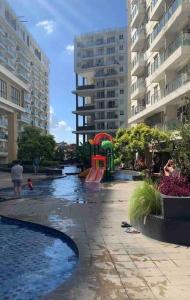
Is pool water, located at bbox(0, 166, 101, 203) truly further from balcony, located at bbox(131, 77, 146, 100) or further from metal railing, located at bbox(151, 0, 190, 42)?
balcony, located at bbox(131, 77, 146, 100)

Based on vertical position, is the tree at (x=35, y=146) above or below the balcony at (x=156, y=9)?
below

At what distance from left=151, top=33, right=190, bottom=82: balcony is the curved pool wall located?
2557cm

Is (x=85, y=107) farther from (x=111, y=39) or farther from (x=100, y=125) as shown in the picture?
(x=111, y=39)

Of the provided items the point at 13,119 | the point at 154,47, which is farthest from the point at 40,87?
the point at 154,47

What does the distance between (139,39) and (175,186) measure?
4431cm

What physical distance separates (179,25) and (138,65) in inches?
601

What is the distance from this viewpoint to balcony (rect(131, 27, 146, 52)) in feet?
170

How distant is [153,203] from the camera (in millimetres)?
10086

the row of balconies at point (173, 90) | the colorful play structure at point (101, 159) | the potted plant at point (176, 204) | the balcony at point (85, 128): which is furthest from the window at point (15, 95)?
the potted plant at point (176, 204)

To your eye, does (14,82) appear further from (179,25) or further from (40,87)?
(40,87)

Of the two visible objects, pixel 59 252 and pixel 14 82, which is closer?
pixel 59 252

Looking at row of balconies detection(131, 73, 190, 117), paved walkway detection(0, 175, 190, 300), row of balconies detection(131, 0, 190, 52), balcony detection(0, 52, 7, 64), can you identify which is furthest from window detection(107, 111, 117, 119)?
paved walkway detection(0, 175, 190, 300)

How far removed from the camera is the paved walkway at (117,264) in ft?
20.3

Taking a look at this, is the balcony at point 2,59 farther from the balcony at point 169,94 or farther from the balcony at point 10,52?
the balcony at point 169,94
